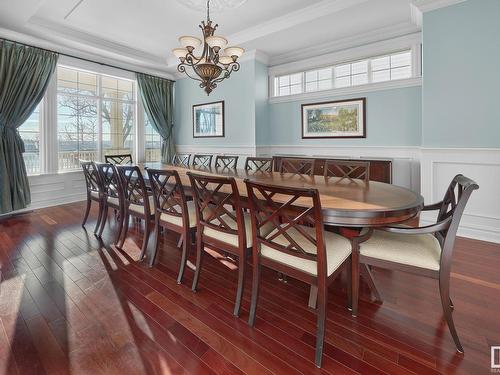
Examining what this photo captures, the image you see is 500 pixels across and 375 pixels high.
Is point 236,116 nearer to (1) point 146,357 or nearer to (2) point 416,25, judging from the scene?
(2) point 416,25

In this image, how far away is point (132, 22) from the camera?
4195 mm

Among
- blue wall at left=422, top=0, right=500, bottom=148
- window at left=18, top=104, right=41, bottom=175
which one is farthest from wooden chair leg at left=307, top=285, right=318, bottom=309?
→ window at left=18, top=104, right=41, bottom=175

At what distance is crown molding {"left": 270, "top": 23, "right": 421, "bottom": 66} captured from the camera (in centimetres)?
402

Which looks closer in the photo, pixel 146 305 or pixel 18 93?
pixel 146 305

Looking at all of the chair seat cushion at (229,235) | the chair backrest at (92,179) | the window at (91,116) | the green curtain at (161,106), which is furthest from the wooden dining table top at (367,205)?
the green curtain at (161,106)

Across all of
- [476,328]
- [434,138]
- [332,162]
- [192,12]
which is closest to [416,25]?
[434,138]

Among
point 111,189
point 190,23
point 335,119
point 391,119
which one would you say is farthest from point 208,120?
point 391,119

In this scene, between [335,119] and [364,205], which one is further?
[335,119]

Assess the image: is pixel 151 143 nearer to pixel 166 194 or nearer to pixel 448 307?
pixel 166 194

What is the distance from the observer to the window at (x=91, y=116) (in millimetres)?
5125

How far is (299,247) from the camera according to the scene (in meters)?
1.53

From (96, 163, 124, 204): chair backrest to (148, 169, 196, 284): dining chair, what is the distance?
0.61 metres

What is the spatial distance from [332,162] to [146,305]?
2.15 metres

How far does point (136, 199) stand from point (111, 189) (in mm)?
489
